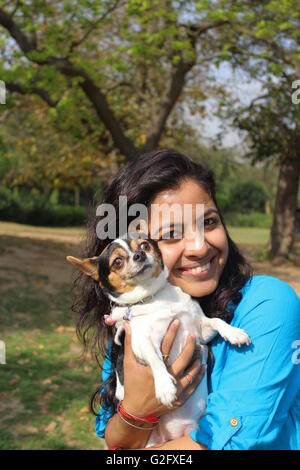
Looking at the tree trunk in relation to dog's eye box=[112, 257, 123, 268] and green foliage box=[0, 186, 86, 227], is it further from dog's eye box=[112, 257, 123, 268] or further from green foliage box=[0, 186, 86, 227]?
dog's eye box=[112, 257, 123, 268]

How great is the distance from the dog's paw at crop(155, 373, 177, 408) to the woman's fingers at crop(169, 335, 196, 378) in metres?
0.09

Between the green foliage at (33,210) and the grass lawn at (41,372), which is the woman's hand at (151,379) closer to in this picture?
the grass lawn at (41,372)

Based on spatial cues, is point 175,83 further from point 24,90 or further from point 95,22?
point 24,90

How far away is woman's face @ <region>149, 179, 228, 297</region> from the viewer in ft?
7.53

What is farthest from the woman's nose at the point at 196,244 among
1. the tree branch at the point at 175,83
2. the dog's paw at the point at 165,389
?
the tree branch at the point at 175,83

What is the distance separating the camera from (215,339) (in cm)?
237

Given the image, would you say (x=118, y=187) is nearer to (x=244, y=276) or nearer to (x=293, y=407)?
(x=244, y=276)

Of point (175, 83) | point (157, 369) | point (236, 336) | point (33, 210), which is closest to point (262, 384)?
point (236, 336)

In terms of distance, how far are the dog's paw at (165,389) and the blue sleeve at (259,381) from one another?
0.16m

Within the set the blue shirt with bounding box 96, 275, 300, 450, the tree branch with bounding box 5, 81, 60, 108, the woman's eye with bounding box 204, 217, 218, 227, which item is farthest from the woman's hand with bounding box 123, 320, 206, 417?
the tree branch with bounding box 5, 81, 60, 108

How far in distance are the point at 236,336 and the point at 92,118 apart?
41.5ft

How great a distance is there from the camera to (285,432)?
1985 millimetres
